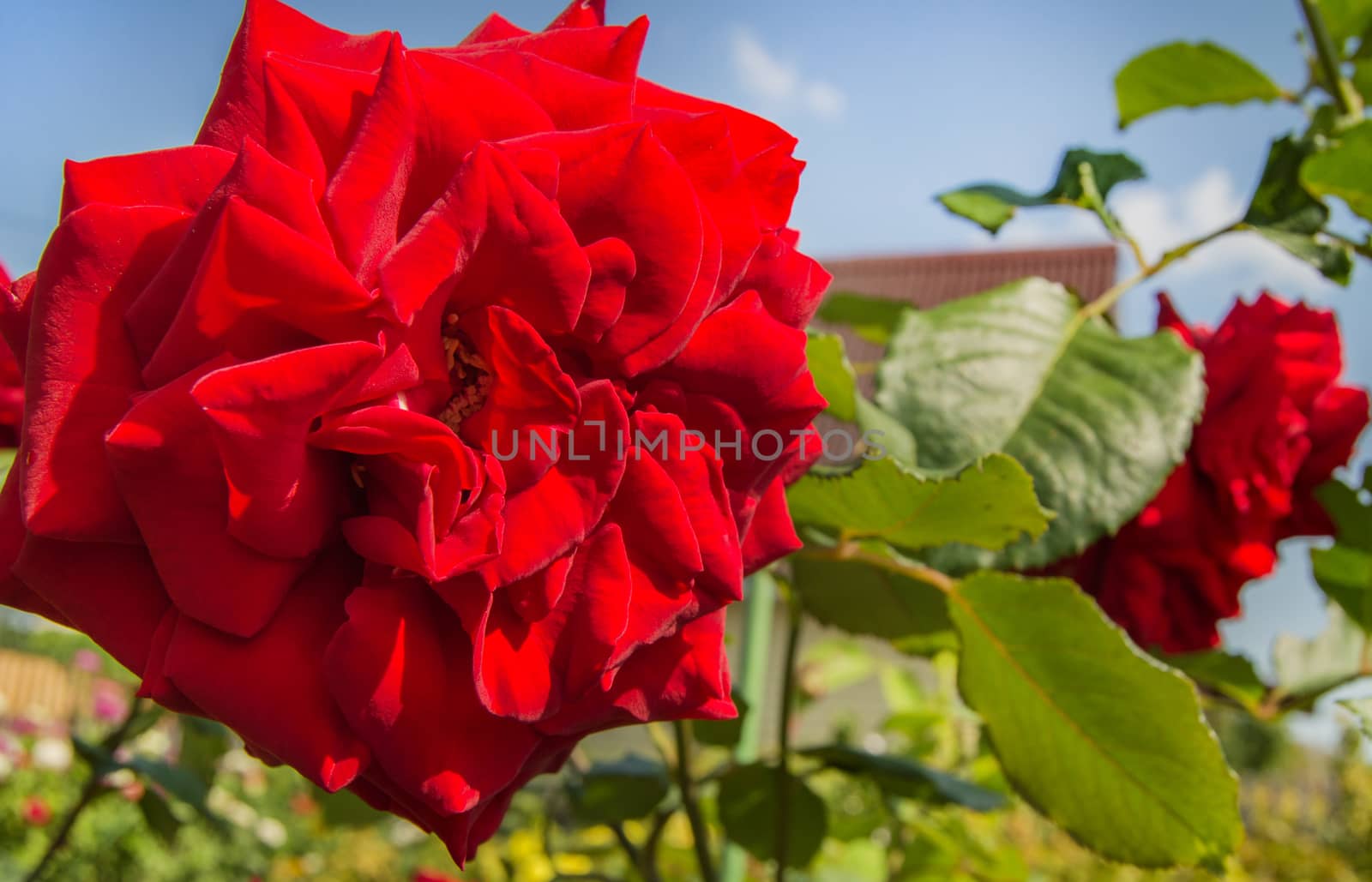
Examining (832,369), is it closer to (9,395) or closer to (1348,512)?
(1348,512)

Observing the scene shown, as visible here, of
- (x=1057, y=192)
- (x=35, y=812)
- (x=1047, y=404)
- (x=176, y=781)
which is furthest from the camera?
(x=35, y=812)

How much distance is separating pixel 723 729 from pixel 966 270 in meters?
3.92

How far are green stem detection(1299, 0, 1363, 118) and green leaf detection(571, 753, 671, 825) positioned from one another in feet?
2.65

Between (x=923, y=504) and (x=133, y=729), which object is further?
(x=133, y=729)

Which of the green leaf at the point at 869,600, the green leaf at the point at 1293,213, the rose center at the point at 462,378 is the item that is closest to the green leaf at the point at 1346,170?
the green leaf at the point at 1293,213

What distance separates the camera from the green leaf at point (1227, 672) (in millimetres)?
849

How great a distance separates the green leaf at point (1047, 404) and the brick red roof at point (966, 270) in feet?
9.90

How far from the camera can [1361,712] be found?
60cm

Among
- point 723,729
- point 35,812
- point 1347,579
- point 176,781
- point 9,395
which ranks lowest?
point 35,812

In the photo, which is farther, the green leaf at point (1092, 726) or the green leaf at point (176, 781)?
the green leaf at point (176, 781)

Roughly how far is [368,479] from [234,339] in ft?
0.25

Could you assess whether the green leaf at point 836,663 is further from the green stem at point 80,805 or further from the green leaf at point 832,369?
the green leaf at point 832,369

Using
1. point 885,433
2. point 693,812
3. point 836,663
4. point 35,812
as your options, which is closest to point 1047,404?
point 885,433

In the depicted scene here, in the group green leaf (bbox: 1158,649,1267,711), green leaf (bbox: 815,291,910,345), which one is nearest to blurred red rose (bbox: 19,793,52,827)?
green leaf (bbox: 815,291,910,345)
